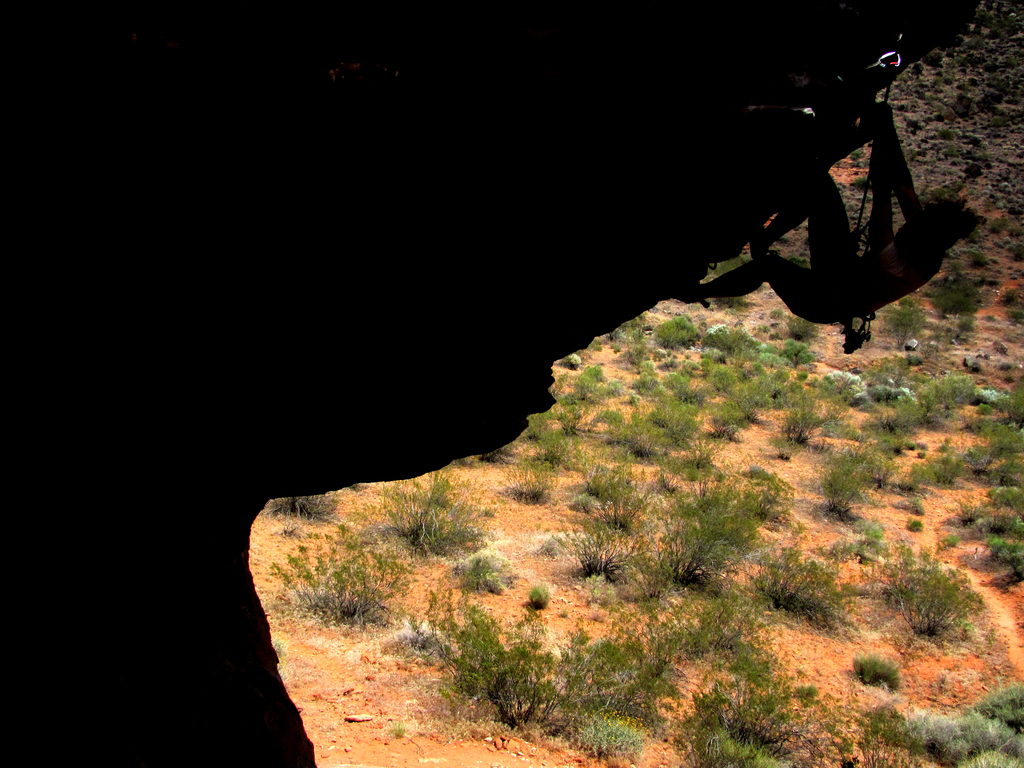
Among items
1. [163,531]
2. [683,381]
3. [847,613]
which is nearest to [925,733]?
[847,613]

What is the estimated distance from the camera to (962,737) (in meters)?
8.02

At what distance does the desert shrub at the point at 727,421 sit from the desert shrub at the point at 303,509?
34.1ft

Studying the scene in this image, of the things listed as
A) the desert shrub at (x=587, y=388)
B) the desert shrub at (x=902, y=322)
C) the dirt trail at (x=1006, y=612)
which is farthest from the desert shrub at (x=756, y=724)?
the desert shrub at (x=902, y=322)

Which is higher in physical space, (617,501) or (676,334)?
(676,334)

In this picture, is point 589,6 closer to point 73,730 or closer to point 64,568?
point 64,568

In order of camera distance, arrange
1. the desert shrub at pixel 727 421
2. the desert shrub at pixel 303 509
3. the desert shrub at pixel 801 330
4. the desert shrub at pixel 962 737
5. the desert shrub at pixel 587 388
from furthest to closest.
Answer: the desert shrub at pixel 801 330 < the desert shrub at pixel 587 388 < the desert shrub at pixel 727 421 < the desert shrub at pixel 303 509 < the desert shrub at pixel 962 737

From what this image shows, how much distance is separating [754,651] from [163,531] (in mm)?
7538

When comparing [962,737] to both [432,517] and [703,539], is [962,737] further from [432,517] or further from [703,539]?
[432,517]

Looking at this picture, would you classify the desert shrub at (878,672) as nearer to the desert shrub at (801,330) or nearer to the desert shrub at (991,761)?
the desert shrub at (991,761)

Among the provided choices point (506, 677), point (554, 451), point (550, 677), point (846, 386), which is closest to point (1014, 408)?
point (846, 386)

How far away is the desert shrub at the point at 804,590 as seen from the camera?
421 inches

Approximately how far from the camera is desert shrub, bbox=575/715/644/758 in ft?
22.9

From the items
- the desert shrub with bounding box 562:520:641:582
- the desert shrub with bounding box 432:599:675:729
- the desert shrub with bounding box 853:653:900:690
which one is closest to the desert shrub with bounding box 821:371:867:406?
the desert shrub with bounding box 562:520:641:582

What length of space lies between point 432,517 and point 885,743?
6917mm
